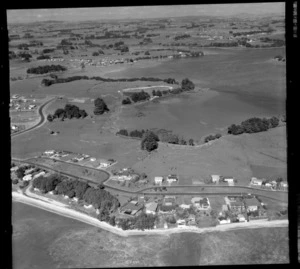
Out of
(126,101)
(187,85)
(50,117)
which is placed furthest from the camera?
(187,85)

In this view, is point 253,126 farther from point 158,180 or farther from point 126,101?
point 126,101

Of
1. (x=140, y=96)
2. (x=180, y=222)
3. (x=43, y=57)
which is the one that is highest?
(x=43, y=57)

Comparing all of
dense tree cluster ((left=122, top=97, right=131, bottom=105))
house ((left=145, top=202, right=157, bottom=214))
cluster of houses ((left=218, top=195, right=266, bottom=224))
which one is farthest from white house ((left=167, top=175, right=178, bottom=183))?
dense tree cluster ((left=122, top=97, right=131, bottom=105))

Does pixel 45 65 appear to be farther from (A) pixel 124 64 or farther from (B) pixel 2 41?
(B) pixel 2 41

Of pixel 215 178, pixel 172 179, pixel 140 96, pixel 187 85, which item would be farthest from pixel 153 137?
pixel 187 85

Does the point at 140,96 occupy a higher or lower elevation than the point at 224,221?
higher

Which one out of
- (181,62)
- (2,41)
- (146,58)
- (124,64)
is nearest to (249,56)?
(181,62)

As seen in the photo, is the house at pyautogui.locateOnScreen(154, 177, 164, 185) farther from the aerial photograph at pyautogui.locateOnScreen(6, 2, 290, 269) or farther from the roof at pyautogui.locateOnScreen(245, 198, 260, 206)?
the roof at pyautogui.locateOnScreen(245, 198, 260, 206)
